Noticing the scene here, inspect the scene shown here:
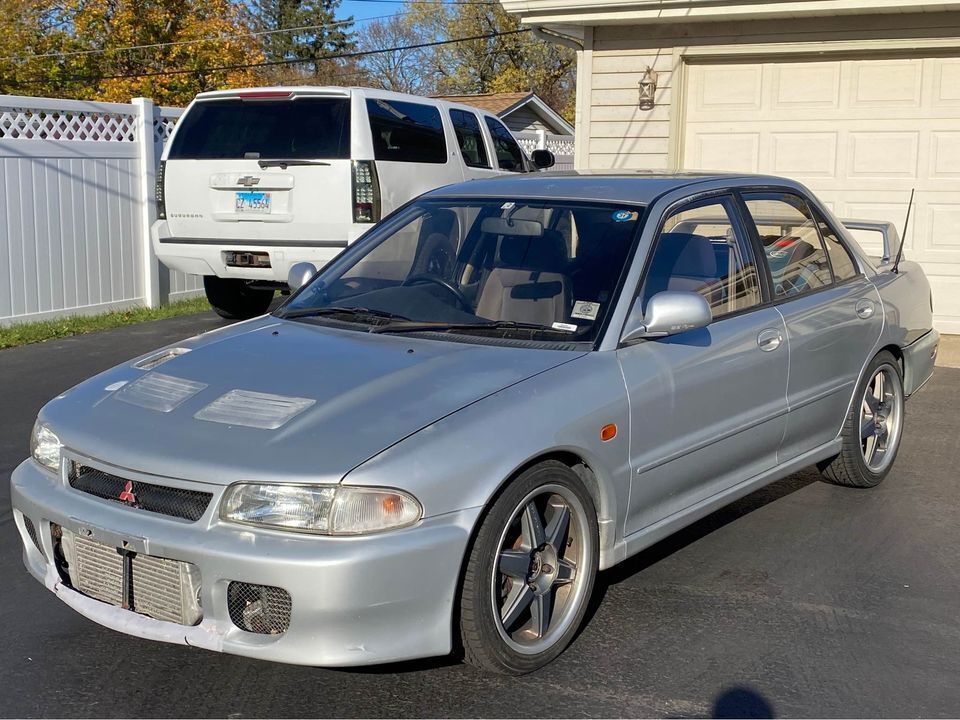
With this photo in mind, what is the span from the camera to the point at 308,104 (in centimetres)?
936

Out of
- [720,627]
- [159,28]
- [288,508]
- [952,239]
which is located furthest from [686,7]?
[159,28]

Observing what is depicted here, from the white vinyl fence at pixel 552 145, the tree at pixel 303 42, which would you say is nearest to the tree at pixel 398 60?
the tree at pixel 303 42

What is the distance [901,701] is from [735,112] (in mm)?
7599

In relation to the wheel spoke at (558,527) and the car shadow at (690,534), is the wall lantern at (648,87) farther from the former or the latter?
the wheel spoke at (558,527)

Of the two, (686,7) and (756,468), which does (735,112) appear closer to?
(686,7)

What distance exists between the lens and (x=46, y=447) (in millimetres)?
3764

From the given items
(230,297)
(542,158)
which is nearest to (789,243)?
(230,297)

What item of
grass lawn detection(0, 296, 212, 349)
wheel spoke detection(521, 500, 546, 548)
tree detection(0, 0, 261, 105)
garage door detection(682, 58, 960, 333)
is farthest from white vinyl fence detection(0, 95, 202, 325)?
tree detection(0, 0, 261, 105)

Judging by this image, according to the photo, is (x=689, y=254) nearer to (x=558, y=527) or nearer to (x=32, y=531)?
(x=558, y=527)

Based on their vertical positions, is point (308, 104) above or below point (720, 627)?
above

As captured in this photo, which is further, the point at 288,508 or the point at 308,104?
the point at 308,104

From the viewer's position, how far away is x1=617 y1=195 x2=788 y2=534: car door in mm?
4059

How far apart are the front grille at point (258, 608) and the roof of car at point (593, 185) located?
87.1 inches

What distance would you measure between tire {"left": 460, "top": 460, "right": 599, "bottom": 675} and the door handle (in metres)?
1.27
